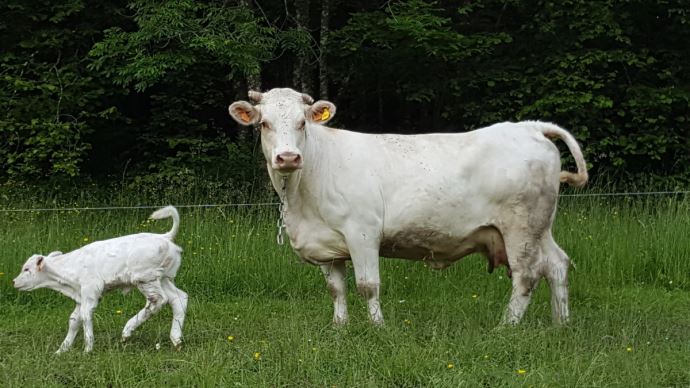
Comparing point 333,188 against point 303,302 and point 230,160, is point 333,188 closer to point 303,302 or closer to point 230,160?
point 303,302

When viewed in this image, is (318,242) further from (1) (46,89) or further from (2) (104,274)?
(1) (46,89)

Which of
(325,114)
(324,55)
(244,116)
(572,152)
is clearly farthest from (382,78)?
(244,116)

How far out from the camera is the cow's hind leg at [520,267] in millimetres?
7223

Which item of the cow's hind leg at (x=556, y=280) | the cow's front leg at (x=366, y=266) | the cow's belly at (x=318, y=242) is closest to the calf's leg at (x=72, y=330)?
the cow's belly at (x=318, y=242)

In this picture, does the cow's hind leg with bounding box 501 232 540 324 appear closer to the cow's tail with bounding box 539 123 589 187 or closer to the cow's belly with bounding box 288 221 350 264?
the cow's tail with bounding box 539 123 589 187

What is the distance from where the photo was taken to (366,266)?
6.98 m

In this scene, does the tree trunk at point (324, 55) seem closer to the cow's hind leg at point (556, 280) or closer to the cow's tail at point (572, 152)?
the cow's tail at point (572, 152)

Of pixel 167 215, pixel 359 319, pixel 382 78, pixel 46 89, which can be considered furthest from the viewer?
pixel 382 78

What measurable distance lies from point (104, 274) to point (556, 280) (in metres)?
3.76

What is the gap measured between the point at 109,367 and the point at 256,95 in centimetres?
251

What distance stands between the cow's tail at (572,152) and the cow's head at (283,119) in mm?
1969

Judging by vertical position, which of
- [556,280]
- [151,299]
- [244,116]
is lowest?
[556,280]

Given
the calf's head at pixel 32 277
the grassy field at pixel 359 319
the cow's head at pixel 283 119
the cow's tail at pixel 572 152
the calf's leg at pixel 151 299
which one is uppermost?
the cow's head at pixel 283 119

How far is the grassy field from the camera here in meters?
5.70
